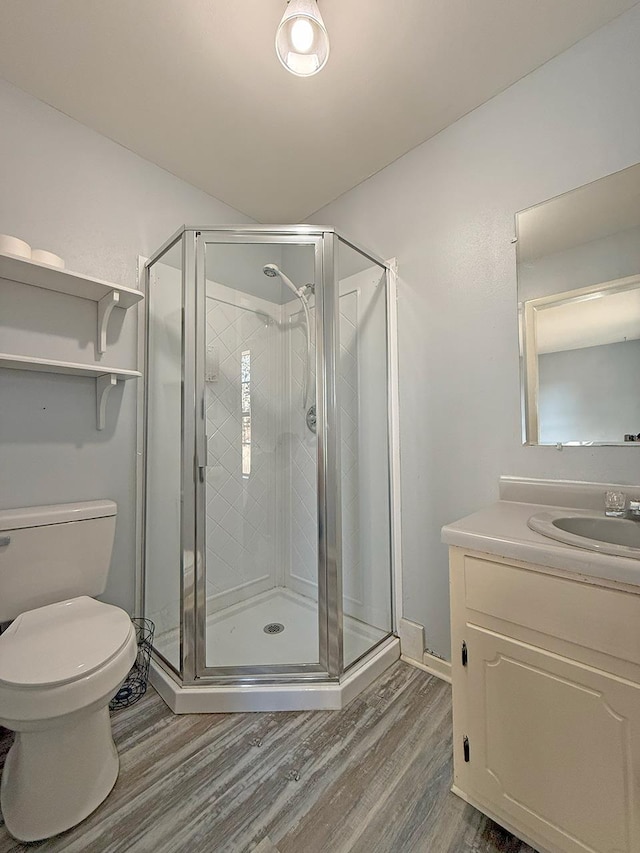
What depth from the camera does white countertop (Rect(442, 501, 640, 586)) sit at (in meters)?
0.79

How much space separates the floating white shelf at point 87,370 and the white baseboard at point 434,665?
1.81m

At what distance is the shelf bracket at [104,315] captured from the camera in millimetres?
1633

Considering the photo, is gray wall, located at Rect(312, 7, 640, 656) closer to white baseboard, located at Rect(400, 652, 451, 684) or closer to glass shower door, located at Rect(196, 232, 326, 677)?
white baseboard, located at Rect(400, 652, 451, 684)

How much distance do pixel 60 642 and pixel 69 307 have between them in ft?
4.33

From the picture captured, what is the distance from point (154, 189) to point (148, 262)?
416 mm

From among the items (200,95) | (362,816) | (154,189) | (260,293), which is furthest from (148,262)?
(362,816)

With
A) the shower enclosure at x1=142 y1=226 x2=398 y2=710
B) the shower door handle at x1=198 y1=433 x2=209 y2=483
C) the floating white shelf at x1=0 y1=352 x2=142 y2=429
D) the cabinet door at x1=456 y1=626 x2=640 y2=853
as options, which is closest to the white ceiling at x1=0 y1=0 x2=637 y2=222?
the shower enclosure at x1=142 y1=226 x2=398 y2=710

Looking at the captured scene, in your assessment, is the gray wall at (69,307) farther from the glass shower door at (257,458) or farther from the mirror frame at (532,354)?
the mirror frame at (532,354)

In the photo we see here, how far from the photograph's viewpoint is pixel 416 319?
5.96 ft

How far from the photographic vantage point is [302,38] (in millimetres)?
1176

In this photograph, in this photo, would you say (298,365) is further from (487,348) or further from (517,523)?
(517,523)

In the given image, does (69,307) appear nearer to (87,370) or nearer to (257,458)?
(87,370)

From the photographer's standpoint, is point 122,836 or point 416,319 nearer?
point 122,836

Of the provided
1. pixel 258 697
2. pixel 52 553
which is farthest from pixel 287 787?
pixel 52 553
